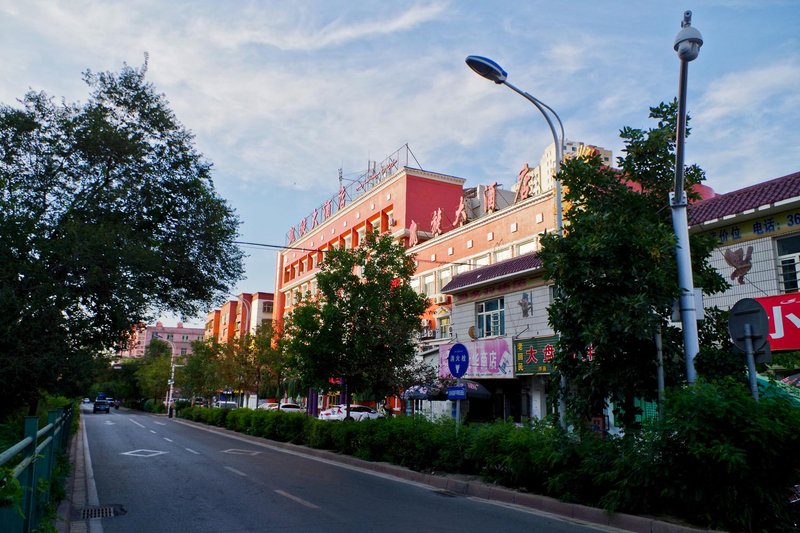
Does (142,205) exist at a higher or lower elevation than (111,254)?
higher

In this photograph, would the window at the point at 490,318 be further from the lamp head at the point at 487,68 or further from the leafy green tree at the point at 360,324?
the lamp head at the point at 487,68

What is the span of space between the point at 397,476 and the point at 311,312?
638cm

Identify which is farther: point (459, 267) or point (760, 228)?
point (459, 267)

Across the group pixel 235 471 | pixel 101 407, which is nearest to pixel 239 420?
pixel 235 471

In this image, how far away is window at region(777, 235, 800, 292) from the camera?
15.5m

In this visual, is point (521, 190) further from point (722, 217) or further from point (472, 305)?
point (722, 217)

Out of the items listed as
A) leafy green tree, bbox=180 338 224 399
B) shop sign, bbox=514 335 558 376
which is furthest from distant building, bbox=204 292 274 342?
shop sign, bbox=514 335 558 376

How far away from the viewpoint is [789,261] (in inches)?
615

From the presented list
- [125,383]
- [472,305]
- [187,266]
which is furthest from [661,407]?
[125,383]

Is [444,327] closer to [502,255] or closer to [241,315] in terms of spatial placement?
[502,255]

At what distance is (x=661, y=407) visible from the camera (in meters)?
8.75

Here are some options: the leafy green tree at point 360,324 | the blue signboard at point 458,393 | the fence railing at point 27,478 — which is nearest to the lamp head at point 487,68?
the blue signboard at point 458,393

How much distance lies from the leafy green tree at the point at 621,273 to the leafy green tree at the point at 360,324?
8.13 m

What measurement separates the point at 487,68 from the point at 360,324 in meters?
8.54
